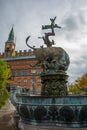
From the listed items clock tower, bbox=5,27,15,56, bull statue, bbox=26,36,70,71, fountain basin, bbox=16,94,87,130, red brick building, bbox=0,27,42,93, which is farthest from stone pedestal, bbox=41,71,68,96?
clock tower, bbox=5,27,15,56

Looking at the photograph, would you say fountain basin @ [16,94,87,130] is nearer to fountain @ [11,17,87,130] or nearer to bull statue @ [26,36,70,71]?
fountain @ [11,17,87,130]

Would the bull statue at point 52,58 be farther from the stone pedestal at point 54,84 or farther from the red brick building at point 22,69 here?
the red brick building at point 22,69

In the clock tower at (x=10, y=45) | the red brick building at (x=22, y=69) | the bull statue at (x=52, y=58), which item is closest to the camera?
the bull statue at (x=52, y=58)

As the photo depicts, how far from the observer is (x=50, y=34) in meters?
14.9

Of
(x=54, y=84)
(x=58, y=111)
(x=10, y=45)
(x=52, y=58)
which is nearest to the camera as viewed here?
(x=58, y=111)

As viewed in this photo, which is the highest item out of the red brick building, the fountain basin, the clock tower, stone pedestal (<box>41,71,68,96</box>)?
the clock tower

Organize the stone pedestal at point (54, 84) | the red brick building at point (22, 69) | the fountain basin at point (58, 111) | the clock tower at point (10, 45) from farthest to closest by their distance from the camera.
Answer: the clock tower at point (10, 45)
the red brick building at point (22, 69)
the stone pedestal at point (54, 84)
the fountain basin at point (58, 111)

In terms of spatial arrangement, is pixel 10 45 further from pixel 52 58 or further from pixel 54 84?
pixel 54 84

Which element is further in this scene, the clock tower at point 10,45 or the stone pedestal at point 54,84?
the clock tower at point 10,45

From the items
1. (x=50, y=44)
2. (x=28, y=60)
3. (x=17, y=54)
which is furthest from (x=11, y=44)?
(x=50, y=44)

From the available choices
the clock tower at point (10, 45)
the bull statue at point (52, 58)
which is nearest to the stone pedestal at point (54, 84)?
the bull statue at point (52, 58)

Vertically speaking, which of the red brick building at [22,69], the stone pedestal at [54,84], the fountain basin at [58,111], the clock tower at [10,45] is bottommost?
the fountain basin at [58,111]

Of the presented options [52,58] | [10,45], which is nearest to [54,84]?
[52,58]

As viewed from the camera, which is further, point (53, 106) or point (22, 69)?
point (22, 69)
